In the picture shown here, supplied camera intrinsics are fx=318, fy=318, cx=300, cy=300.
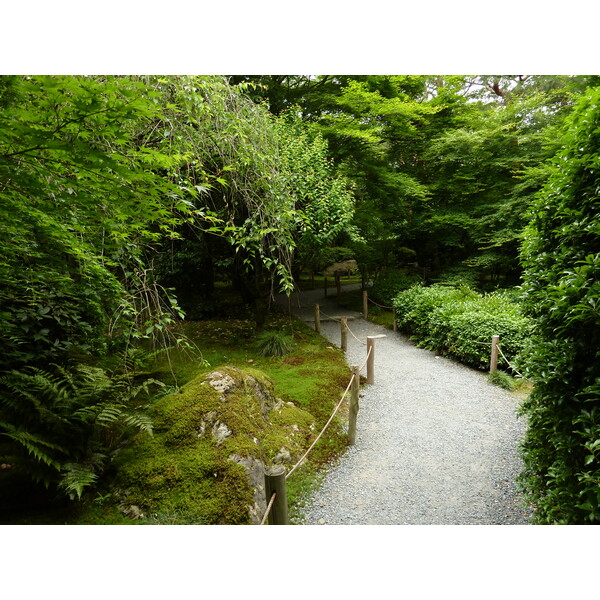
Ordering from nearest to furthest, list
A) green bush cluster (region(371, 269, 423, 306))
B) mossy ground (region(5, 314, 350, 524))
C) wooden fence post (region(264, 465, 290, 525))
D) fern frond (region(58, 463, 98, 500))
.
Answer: wooden fence post (region(264, 465, 290, 525)), fern frond (region(58, 463, 98, 500)), mossy ground (region(5, 314, 350, 524)), green bush cluster (region(371, 269, 423, 306))

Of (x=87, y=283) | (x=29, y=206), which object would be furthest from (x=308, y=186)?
(x=29, y=206)

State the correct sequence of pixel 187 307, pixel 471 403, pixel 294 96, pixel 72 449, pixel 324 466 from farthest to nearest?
pixel 187 307, pixel 294 96, pixel 471 403, pixel 324 466, pixel 72 449

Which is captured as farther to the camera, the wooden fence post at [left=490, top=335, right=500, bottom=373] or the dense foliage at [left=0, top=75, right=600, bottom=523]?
the wooden fence post at [left=490, top=335, right=500, bottom=373]

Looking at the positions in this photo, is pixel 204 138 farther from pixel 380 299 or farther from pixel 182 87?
pixel 380 299

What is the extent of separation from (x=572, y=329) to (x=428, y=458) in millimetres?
2248

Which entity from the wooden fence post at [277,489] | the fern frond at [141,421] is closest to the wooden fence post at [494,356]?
the wooden fence post at [277,489]

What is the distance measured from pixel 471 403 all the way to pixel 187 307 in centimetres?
638

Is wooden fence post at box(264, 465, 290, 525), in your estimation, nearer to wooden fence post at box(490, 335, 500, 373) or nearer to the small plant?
the small plant

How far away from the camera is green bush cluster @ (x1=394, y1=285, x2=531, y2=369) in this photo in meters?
5.40

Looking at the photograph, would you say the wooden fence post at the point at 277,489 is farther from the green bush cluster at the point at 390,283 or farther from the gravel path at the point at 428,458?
the green bush cluster at the point at 390,283

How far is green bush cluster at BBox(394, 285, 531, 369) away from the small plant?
3121 millimetres

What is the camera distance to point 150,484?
233 centimetres

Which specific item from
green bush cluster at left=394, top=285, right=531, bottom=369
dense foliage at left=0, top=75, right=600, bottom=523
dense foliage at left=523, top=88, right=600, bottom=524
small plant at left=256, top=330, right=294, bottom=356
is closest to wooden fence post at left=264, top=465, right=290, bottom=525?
dense foliage at left=0, top=75, right=600, bottom=523

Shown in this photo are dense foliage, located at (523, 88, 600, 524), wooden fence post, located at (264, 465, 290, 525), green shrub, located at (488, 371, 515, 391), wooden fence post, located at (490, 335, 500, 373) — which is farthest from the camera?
wooden fence post, located at (490, 335, 500, 373)
